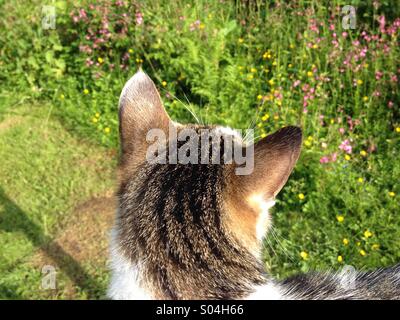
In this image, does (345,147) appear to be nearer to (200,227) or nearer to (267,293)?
(267,293)

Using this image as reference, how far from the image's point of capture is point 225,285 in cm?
169

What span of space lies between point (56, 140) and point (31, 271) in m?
1.49

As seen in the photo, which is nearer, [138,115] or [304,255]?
[138,115]

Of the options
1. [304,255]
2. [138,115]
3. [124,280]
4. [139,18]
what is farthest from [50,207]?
[124,280]

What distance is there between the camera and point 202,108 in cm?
443

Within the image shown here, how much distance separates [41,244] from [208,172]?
2568 mm

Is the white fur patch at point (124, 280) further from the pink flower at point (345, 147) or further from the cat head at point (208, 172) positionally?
the pink flower at point (345, 147)

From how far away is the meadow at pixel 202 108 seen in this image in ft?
11.9

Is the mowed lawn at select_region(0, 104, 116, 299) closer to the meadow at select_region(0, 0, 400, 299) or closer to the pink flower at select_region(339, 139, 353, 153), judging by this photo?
the meadow at select_region(0, 0, 400, 299)

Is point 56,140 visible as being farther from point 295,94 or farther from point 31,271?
point 295,94

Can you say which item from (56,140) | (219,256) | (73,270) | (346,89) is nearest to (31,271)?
(73,270)

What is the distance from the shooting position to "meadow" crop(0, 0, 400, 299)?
3.63 m

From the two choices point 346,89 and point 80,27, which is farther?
point 80,27

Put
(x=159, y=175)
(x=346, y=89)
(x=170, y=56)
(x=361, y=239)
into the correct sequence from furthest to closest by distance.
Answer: (x=170, y=56)
(x=346, y=89)
(x=361, y=239)
(x=159, y=175)
